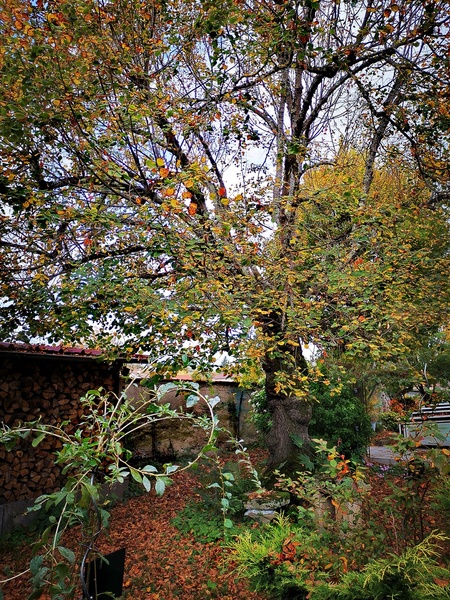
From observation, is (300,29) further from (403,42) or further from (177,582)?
(177,582)

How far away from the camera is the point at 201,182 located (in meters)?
6.10

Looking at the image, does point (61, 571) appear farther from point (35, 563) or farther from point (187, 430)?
point (187, 430)

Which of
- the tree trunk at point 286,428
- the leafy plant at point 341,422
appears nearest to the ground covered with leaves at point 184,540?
the leafy plant at point 341,422

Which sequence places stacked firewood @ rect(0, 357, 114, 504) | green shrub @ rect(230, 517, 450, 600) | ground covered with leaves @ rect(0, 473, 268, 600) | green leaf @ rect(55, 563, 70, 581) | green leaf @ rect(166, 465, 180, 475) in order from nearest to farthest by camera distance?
1. green leaf @ rect(55, 563, 70, 581)
2. green leaf @ rect(166, 465, 180, 475)
3. green shrub @ rect(230, 517, 450, 600)
4. ground covered with leaves @ rect(0, 473, 268, 600)
5. stacked firewood @ rect(0, 357, 114, 504)

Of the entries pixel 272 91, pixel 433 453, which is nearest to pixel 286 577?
pixel 433 453

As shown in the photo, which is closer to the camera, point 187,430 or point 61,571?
point 61,571

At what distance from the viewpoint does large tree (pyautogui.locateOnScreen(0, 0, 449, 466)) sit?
442 centimetres

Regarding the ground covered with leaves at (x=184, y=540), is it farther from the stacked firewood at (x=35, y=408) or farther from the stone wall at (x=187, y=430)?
the stone wall at (x=187, y=430)

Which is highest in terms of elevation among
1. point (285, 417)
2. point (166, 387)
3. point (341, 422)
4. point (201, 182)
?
point (201, 182)

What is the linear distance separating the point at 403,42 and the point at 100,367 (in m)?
6.51

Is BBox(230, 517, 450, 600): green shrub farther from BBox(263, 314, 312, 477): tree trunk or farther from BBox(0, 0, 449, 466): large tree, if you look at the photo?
BBox(263, 314, 312, 477): tree trunk

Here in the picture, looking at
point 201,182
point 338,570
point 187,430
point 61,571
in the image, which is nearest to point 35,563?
point 61,571

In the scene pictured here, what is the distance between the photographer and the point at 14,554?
503 centimetres

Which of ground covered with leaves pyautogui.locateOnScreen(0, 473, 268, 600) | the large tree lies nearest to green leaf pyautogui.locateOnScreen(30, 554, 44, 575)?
ground covered with leaves pyautogui.locateOnScreen(0, 473, 268, 600)
